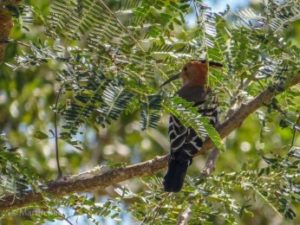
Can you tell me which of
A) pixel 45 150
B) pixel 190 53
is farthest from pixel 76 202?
pixel 45 150

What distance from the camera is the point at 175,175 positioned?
11.9ft

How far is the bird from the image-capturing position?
3.56 metres

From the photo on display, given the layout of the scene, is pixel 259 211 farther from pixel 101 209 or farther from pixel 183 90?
pixel 101 209

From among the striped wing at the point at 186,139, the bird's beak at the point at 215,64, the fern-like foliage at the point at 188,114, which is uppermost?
the fern-like foliage at the point at 188,114

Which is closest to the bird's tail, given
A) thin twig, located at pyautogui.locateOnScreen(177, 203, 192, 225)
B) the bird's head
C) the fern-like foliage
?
thin twig, located at pyautogui.locateOnScreen(177, 203, 192, 225)

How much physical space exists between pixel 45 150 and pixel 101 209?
10.3 ft

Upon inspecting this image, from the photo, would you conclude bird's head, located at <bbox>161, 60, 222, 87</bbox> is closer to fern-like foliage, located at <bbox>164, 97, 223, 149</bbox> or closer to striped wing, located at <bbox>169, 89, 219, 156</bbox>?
striped wing, located at <bbox>169, 89, 219, 156</bbox>

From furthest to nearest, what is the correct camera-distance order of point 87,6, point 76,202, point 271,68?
1. point 76,202
2. point 271,68
3. point 87,6

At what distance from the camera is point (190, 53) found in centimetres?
332

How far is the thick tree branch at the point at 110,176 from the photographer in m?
3.16

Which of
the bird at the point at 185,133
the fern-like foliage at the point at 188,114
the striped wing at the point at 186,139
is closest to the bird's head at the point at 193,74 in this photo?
the bird at the point at 185,133

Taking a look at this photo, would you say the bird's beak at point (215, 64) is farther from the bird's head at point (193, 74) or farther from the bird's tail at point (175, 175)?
the bird's tail at point (175, 175)

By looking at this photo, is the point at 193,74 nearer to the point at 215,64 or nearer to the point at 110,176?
the point at 110,176

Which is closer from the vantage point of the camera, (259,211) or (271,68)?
(271,68)
